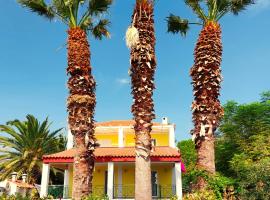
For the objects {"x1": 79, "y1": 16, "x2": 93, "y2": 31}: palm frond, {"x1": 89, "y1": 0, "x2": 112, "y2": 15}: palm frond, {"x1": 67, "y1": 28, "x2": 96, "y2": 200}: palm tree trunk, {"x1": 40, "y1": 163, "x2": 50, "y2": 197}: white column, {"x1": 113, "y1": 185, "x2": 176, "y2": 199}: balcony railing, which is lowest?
{"x1": 113, "y1": 185, "x2": 176, "y2": 199}: balcony railing

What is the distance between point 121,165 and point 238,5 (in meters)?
14.3

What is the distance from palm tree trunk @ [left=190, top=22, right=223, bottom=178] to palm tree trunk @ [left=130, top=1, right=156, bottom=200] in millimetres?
2002

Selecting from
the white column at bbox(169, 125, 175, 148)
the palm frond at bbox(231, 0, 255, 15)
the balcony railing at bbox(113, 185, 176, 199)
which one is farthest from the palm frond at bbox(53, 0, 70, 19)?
the white column at bbox(169, 125, 175, 148)

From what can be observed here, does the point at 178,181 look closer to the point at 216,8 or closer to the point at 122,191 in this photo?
the point at 122,191

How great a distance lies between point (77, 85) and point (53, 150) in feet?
79.3

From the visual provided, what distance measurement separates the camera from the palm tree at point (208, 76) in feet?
45.8

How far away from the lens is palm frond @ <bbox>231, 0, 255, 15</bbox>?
16.6m

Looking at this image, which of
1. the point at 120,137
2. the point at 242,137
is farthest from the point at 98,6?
the point at 242,137

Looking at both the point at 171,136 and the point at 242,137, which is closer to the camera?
the point at 171,136

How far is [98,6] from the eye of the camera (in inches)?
654

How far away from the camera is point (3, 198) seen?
1250 cm

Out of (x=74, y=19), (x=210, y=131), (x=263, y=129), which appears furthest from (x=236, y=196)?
(x=263, y=129)

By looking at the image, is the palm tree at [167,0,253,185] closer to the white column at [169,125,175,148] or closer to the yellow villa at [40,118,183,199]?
the yellow villa at [40,118,183,199]

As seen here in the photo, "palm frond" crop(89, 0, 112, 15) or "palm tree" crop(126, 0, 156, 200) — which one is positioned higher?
"palm frond" crop(89, 0, 112, 15)
